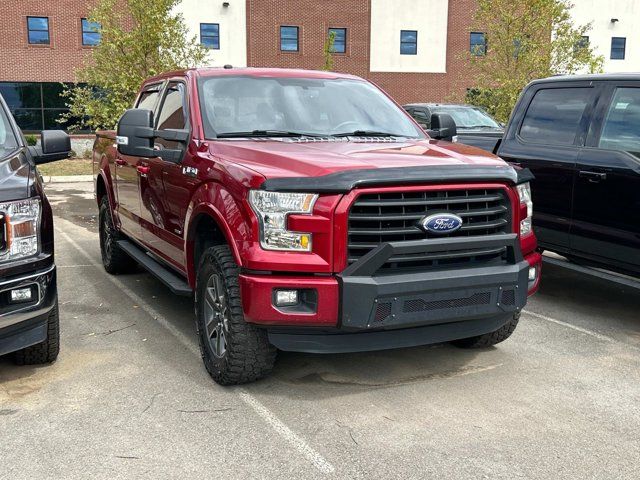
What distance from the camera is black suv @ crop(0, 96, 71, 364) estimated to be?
13.1 ft

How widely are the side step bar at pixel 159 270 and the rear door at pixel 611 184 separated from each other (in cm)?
333

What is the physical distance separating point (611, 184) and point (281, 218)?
10.2ft

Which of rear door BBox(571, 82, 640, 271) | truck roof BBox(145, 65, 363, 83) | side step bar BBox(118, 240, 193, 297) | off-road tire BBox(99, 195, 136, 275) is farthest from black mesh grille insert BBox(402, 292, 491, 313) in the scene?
off-road tire BBox(99, 195, 136, 275)

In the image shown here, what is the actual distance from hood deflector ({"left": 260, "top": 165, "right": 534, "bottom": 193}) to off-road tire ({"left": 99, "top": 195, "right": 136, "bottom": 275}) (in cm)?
391

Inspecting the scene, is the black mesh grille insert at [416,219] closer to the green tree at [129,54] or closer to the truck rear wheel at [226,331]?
the truck rear wheel at [226,331]

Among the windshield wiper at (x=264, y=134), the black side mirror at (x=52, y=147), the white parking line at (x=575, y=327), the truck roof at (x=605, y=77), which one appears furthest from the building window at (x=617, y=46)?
the black side mirror at (x=52, y=147)

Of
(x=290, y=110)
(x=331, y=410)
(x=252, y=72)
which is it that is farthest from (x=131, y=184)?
(x=331, y=410)

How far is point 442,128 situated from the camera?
19.0 ft

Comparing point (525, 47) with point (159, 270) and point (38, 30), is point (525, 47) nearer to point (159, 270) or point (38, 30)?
point (159, 270)

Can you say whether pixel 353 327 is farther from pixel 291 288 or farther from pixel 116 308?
pixel 116 308

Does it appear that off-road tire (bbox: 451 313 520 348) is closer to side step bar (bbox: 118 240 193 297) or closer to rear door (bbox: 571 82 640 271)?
rear door (bbox: 571 82 640 271)

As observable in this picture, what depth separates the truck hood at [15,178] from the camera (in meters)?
4.04

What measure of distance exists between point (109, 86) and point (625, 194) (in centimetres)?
1610

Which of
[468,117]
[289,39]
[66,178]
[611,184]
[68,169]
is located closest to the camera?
[611,184]
